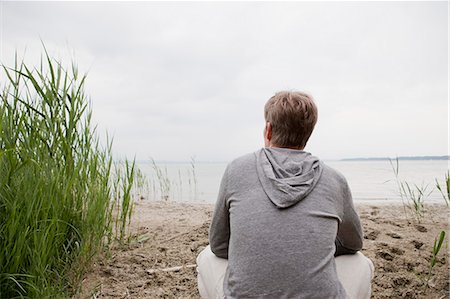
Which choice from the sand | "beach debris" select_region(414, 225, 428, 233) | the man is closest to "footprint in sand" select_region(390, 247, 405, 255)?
the sand

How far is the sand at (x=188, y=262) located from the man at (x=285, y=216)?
3.74 ft

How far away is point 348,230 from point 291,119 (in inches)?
26.5

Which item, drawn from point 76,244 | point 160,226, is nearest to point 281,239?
point 76,244

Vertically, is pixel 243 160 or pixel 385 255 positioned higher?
pixel 243 160

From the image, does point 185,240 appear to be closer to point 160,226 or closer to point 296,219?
point 160,226

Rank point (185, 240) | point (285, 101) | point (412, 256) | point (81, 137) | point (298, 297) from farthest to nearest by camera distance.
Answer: point (185, 240)
point (412, 256)
point (81, 137)
point (285, 101)
point (298, 297)

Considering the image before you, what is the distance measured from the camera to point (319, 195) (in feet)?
6.07

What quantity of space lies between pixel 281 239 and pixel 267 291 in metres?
0.24

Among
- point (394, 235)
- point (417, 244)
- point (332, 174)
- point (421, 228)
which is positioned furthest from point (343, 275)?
point (421, 228)

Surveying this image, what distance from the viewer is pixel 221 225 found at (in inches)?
83.0

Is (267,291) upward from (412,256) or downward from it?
upward

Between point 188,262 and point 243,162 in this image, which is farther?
point 188,262

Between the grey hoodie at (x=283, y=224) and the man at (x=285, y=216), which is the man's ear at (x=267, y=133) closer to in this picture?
the man at (x=285, y=216)

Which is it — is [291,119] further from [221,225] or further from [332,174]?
[221,225]
